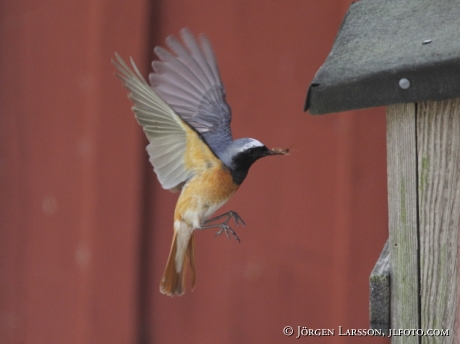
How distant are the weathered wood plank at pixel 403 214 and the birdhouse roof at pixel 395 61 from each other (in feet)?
0.44

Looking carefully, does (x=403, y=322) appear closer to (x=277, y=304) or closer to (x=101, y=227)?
(x=277, y=304)

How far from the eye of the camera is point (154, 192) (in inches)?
94.2

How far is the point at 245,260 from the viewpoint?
237cm

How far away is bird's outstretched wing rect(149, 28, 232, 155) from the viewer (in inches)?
71.1

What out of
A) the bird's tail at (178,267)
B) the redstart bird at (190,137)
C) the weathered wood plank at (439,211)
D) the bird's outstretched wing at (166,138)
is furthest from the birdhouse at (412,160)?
the bird's tail at (178,267)

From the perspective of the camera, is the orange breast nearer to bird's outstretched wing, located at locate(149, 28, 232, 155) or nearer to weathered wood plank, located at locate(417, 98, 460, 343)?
bird's outstretched wing, located at locate(149, 28, 232, 155)

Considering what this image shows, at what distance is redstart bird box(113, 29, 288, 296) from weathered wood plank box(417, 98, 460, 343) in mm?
375

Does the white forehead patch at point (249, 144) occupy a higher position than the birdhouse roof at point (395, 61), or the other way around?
the birdhouse roof at point (395, 61)

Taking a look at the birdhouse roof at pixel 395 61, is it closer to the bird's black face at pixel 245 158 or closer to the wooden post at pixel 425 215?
the wooden post at pixel 425 215

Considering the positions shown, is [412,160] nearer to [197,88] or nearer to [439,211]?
[439,211]

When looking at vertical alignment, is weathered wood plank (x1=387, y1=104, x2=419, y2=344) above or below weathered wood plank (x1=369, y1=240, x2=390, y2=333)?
above

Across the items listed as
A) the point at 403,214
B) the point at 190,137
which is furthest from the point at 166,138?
Answer: the point at 403,214

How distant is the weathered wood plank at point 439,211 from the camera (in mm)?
1323

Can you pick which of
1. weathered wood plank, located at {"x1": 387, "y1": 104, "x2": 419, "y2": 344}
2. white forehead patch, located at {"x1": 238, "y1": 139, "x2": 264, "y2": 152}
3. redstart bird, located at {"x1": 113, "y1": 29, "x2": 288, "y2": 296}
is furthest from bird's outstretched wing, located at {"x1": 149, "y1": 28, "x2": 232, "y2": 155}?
weathered wood plank, located at {"x1": 387, "y1": 104, "x2": 419, "y2": 344}
